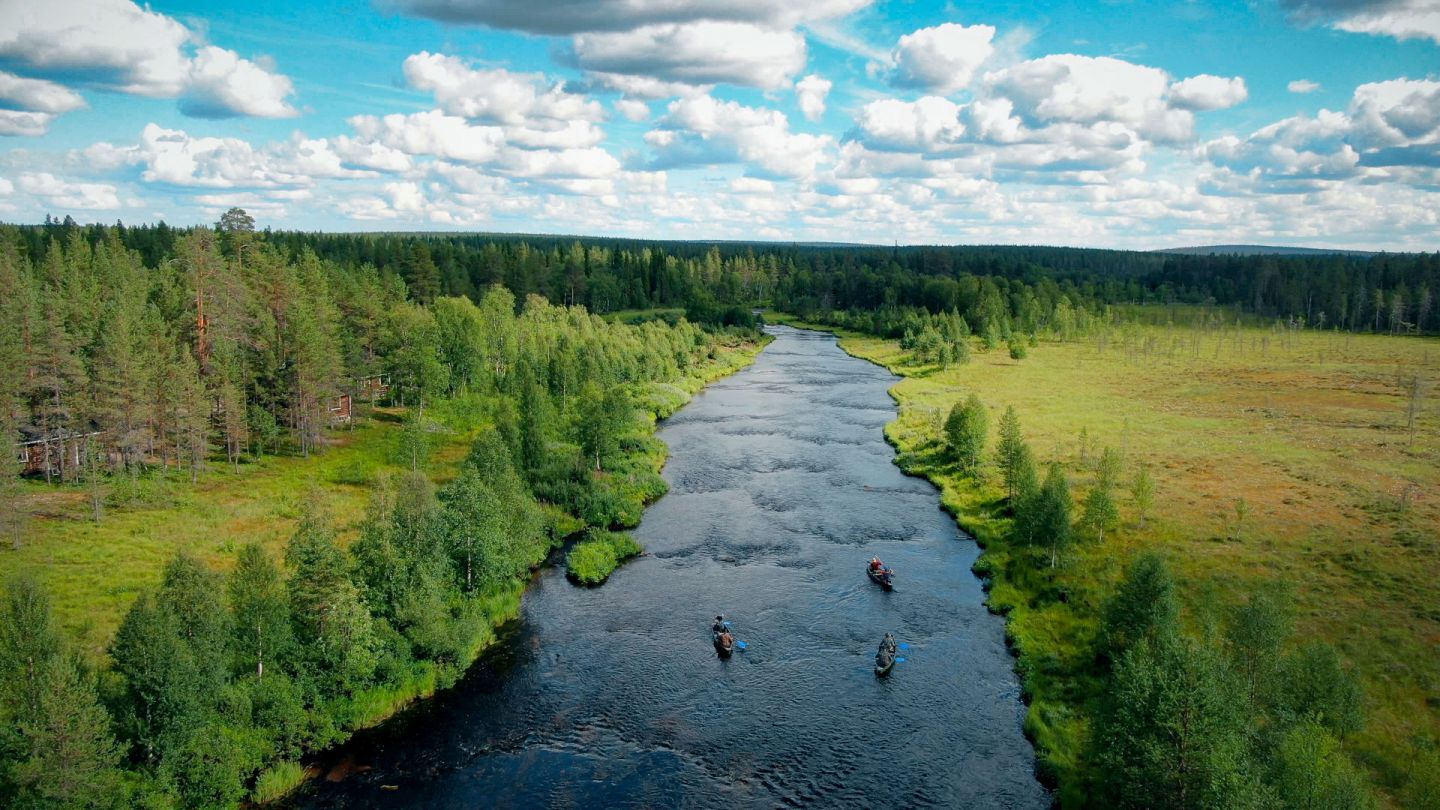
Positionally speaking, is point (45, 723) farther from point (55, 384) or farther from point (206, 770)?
point (55, 384)

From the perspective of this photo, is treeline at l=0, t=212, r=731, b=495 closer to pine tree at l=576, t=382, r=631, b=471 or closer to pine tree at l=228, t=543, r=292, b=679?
pine tree at l=576, t=382, r=631, b=471

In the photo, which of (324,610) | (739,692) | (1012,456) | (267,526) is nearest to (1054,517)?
(1012,456)

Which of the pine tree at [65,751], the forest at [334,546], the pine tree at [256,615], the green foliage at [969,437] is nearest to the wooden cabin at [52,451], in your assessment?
the forest at [334,546]

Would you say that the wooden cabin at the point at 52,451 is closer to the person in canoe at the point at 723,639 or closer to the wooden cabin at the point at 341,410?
the wooden cabin at the point at 341,410

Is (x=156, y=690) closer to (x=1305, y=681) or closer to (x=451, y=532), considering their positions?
(x=451, y=532)

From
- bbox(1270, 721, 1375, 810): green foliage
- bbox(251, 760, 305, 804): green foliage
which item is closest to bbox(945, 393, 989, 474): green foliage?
bbox(1270, 721, 1375, 810): green foliage

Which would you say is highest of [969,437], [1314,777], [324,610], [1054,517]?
[969,437]

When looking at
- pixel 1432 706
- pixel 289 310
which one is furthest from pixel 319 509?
pixel 289 310
